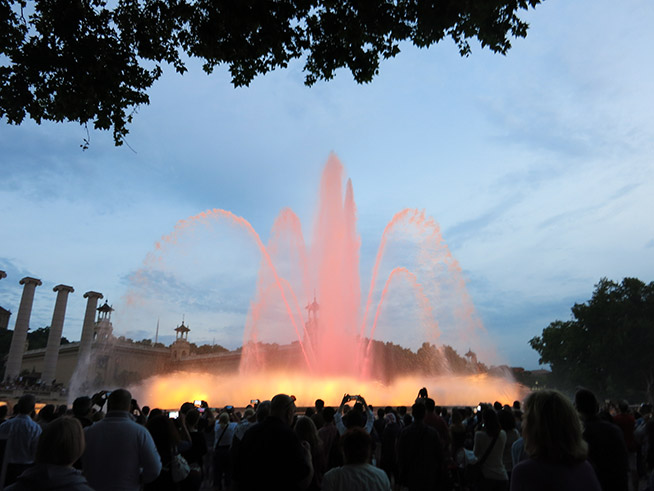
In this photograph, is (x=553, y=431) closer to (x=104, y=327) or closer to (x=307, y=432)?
(x=307, y=432)

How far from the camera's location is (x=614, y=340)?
5616 cm

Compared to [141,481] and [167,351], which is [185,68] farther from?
[167,351]

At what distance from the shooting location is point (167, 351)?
80312 millimetres

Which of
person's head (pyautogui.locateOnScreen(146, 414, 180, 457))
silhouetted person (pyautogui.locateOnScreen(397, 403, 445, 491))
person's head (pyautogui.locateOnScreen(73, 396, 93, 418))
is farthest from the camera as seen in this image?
person's head (pyautogui.locateOnScreen(73, 396, 93, 418))

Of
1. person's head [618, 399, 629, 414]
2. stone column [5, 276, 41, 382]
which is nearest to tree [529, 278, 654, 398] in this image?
person's head [618, 399, 629, 414]

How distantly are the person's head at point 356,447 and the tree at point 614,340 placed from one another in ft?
203

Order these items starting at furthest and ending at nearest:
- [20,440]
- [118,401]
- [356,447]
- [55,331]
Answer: [55,331] → [20,440] → [118,401] → [356,447]

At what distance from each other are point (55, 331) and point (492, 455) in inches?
2596

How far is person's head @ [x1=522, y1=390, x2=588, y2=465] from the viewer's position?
2766 millimetres

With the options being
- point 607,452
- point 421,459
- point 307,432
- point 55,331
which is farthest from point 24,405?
point 55,331

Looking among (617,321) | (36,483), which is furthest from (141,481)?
(617,321)

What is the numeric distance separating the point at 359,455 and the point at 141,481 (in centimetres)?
235

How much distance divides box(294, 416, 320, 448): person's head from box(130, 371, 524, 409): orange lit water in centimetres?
2397

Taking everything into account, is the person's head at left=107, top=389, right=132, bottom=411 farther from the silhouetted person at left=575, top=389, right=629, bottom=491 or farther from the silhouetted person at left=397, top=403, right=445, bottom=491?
the silhouetted person at left=575, top=389, right=629, bottom=491
